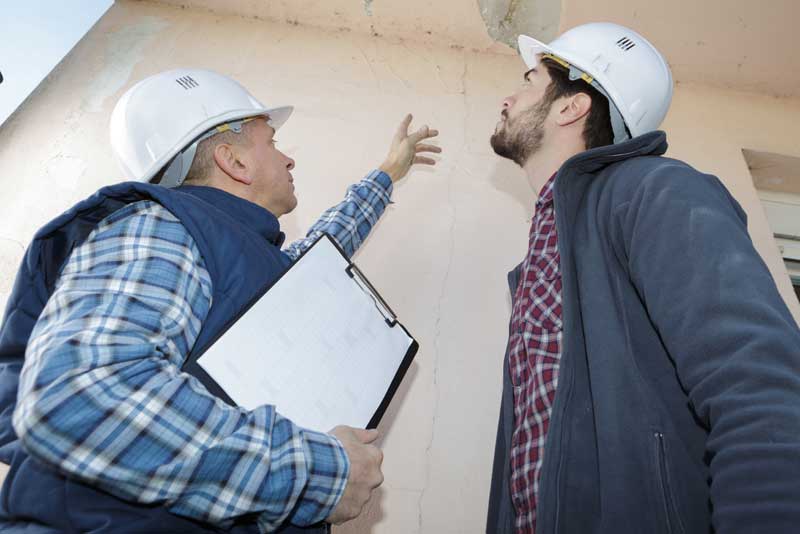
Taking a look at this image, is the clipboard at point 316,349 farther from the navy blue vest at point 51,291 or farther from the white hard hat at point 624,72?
the white hard hat at point 624,72

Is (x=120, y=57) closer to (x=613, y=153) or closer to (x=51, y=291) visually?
(x=51, y=291)

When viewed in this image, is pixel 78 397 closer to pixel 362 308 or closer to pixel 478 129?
pixel 362 308

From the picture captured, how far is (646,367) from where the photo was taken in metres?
0.77

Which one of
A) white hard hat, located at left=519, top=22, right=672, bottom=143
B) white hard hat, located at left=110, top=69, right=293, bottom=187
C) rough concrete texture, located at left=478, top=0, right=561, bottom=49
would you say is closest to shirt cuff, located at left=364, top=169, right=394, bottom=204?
white hard hat, located at left=110, top=69, right=293, bottom=187

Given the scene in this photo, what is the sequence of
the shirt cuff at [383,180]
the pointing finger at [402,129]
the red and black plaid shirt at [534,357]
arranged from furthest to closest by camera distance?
the pointing finger at [402,129], the shirt cuff at [383,180], the red and black plaid shirt at [534,357]

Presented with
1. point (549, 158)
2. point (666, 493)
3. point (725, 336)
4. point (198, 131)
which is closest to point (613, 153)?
point (549, 158)

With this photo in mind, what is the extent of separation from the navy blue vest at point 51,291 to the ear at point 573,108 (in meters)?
0.79

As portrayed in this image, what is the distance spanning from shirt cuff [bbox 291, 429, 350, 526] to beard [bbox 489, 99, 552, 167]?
930 millimetres

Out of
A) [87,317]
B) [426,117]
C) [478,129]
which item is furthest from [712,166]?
[87,317]

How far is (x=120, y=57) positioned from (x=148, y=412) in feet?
5.83

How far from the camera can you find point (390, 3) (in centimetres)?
202

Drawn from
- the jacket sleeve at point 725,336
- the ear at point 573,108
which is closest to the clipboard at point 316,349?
the jacket sleeve at point 725,336

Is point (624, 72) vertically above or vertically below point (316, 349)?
above

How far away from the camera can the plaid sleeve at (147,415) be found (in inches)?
22.9
